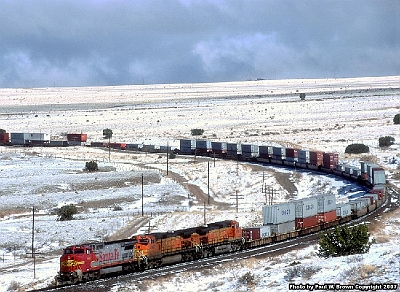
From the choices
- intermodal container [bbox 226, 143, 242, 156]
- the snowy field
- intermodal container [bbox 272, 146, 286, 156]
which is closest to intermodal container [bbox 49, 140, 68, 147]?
the snowy field

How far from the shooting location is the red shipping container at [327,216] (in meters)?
56.2

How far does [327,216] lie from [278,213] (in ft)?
22.0

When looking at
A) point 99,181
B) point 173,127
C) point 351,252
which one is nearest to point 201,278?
point 351,252

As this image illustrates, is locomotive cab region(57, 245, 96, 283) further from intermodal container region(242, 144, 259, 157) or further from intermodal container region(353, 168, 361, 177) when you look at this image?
intermodal container region(242, 144, 259, 157)

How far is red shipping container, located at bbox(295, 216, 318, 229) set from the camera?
53.8 metres

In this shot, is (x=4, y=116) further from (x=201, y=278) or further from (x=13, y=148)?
(x=201, y=278)

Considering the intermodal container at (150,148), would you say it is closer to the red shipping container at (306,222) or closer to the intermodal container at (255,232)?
the red shipping container at (306,222)

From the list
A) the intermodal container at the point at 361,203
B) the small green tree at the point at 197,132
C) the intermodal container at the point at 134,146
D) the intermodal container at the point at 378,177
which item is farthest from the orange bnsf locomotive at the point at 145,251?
the small green tree at the point at 197,132

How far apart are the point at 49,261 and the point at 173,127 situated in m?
111

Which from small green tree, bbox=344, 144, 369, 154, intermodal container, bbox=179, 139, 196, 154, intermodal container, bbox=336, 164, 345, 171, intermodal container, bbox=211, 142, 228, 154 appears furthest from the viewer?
intermodal container, bbox=179, 139, 196, 154

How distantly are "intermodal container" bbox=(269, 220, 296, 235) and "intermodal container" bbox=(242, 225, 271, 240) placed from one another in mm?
1064

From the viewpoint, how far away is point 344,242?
125ft

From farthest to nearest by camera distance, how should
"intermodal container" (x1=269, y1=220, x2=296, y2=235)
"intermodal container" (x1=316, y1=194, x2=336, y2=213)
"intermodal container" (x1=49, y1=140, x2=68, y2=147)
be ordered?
1. "intermodal container" (x1=49, y1=140, x2=68, y2=147)
2. "intermodal container" (x1=316, y1=194, x2=336, y2=213)
3. "intermodal container" (x1=269, y1=220, x2=296, y2=235)

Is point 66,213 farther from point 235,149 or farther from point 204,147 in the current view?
point 204,147
